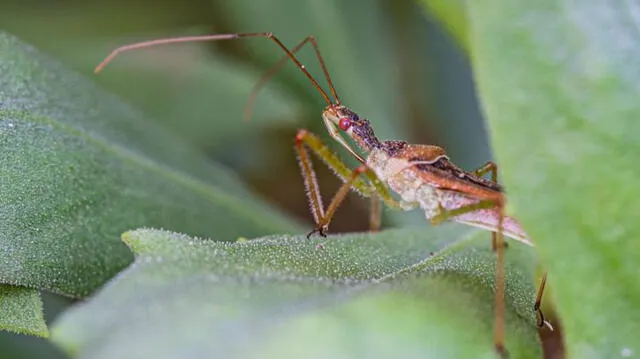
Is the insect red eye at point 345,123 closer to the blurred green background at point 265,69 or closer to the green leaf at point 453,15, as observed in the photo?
the green leaf at point 453,15

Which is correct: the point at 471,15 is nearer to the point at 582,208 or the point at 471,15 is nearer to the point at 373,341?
the point at 582,208

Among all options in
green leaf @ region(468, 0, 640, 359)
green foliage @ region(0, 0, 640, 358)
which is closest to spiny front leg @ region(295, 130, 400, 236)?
green foliage @ region(0, 0, 640, 358)

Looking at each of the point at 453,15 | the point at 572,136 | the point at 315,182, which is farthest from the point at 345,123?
the point at 572,136

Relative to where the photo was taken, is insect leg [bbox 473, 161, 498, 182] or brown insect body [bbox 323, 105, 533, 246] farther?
insect leg [bbox 473, 161, 498, 182]

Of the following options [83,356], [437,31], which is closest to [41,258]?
[83,356]

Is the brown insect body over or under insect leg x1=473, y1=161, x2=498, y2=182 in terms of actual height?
under

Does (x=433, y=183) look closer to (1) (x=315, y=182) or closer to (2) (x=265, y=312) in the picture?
(1) (x=315, y=182)

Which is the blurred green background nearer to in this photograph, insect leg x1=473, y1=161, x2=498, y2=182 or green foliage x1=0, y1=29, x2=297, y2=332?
green foliage x1=0, y1=29, x2=297, y2=332
